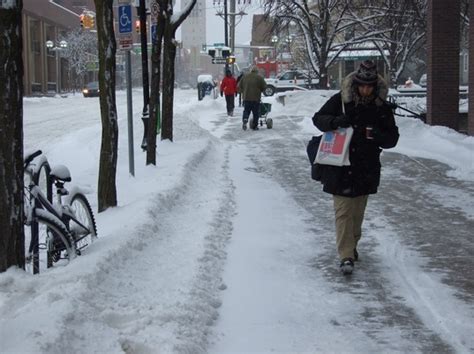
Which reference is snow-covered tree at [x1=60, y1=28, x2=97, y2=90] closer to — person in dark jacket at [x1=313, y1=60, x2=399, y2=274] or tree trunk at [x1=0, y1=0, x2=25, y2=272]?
person in dark jacket at [x1=313, y1=60, x2=399, y2=274]

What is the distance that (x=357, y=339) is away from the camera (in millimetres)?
4918

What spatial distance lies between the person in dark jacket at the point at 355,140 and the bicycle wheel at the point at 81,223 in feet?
7.32

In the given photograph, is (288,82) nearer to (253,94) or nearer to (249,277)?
(253,94)

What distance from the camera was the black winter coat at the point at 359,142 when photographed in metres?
6.38

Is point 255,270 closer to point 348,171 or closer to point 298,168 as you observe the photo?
point 348,171

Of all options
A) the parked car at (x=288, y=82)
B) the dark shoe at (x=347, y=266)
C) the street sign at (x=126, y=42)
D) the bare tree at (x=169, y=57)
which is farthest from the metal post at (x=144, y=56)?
the parked car at (x=288, y=82)

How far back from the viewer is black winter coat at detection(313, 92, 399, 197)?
638 centimetres

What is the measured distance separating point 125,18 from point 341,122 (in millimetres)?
6235

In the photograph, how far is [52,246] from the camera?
598cm

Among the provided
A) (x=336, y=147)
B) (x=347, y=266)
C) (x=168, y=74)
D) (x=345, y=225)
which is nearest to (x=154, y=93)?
(x=168, y=74)

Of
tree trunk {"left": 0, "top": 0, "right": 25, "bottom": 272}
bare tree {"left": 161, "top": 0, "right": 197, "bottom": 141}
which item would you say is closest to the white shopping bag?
tree trunk {"left": 0, "top": 0, "right": 25, "bottom": 272}

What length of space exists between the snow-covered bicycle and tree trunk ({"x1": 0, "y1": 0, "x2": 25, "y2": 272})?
471mm

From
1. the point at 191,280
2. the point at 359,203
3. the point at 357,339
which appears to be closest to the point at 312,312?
the point at 357,339

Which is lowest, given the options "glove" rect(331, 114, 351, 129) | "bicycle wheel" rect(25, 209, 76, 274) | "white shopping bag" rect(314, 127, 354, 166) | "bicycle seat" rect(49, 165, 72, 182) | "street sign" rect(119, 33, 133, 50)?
"bicycle wheel" rect(25, 209, 76, 274)
